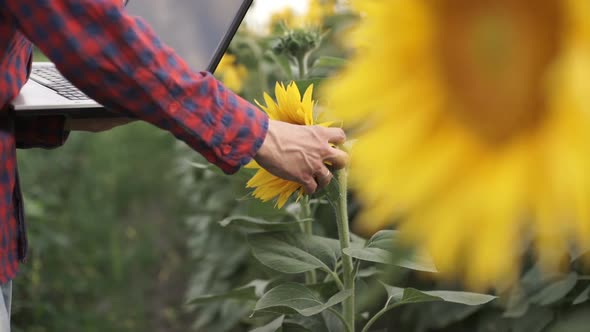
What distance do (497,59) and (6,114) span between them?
0.90 m

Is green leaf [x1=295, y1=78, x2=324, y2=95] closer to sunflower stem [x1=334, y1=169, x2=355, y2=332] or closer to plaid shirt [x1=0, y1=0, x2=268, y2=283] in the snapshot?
sunflower stem [x1=334, y1=169, x2=355, y2=332]

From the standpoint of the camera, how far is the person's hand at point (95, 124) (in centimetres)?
117

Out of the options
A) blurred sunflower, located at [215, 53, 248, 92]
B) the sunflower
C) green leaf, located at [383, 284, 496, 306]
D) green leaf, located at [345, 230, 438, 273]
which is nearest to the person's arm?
green leaf, located at [345, 230, 438, 273]

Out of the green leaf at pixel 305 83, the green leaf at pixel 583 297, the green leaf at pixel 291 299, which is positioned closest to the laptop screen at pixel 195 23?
the green leaf at pixel 305 83

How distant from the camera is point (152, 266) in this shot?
10.3 ft

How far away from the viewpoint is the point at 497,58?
0.21 metres

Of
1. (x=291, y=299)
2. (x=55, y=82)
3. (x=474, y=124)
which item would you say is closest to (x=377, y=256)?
(x=291, y=299)

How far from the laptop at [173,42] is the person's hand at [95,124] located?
3 cm

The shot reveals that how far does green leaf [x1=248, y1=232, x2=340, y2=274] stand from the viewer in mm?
1132

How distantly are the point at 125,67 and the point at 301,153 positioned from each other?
195 millimetres

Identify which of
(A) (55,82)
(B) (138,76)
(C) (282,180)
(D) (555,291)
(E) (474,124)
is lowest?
(D) (555,291)

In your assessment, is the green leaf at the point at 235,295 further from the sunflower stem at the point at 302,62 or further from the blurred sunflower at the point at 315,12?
the blurred sunflower at the point at 315,12

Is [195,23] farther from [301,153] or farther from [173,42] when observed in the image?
[301,153]

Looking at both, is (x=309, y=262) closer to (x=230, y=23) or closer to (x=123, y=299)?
(x=230, y=23)
